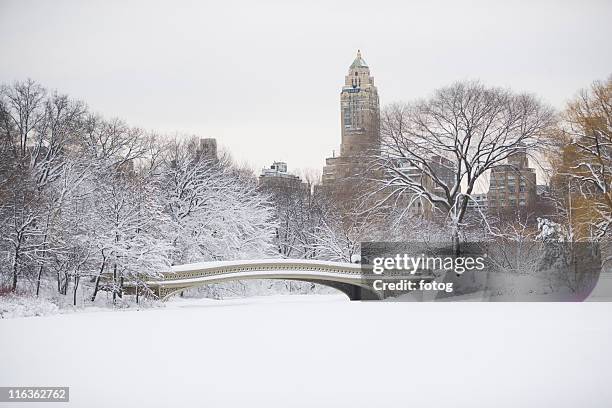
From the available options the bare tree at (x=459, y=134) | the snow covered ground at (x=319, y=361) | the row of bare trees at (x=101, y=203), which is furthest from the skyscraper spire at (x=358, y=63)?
the snow covered ground at (x=319, y=361)

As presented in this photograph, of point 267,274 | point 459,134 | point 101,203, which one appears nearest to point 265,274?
point 267,274

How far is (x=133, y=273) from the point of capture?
34.8 m

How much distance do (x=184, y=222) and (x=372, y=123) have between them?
11.9m

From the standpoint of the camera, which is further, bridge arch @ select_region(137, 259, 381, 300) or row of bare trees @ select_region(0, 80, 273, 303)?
bridge arch @ select_region(137, 259, 381, 300)

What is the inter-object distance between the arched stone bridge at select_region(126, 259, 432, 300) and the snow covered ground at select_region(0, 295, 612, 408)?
34.7 feet

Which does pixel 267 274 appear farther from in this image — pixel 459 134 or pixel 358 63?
pixel 358 63

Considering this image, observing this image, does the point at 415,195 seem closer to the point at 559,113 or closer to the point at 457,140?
the point at 457,140

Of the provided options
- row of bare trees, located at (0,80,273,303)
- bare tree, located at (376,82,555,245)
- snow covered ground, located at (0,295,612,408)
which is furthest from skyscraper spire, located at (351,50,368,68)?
snow covered ground, located at (0,295,612,408)

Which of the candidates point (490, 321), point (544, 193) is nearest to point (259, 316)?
point (490, 321)

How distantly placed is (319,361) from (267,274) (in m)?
22.9

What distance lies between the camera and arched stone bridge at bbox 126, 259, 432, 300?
36.8 m

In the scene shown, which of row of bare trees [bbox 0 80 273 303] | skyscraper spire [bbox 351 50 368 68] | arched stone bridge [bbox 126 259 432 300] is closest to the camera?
row of bare trees [bbox 0 80 273 303]

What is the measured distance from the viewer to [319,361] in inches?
633

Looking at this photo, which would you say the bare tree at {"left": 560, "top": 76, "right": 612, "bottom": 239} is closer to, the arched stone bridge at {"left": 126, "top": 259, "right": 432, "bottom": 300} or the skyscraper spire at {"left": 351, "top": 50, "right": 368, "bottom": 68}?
the arched stone bridge at {"left": 126, "top": 259, "right": 432, "bottom": 300}
